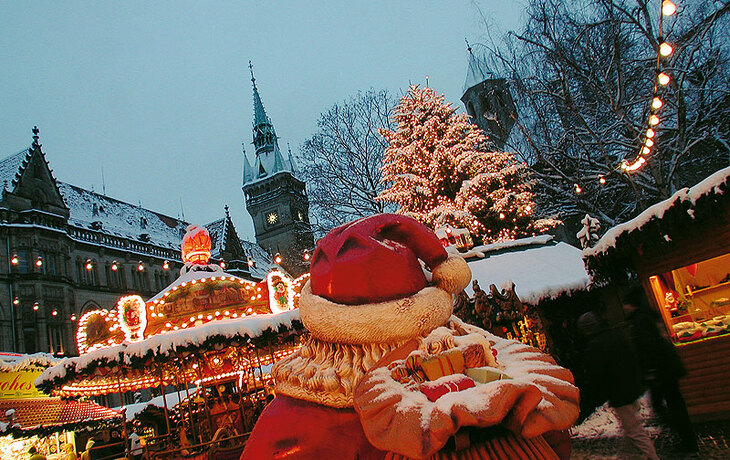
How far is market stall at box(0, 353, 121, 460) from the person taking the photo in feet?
42.6

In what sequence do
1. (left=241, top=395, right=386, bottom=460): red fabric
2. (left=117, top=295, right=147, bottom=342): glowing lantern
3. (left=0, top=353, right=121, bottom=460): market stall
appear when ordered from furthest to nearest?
(left=0, top=353, right=121, bottom=460): market stall → (left=117, top=295, right=147, bottom=342): glowing lantern → (left=241, top=395, right=386, bottom=460): red fabric

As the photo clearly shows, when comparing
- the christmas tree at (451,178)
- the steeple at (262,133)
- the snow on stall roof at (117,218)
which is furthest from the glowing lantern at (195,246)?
the steeple at (262,133)

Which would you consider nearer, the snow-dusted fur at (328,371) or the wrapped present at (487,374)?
the wrapped present at (487,374)

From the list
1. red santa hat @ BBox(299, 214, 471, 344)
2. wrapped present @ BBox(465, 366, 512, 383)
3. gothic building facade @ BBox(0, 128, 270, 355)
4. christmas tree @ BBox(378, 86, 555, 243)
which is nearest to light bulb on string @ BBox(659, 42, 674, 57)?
christmas tree @ BBox(378, 86, 555, 243)

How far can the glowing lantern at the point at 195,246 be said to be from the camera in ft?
34.9

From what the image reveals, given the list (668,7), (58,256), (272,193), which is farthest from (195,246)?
(272,193)

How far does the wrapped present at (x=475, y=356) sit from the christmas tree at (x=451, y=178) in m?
13.9

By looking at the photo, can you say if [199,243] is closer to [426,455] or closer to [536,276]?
[536,276]

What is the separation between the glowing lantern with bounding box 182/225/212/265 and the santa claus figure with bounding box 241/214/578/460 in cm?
957

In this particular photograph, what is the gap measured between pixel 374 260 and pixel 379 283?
0.28 ft

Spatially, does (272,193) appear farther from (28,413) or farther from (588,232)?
(588,232)

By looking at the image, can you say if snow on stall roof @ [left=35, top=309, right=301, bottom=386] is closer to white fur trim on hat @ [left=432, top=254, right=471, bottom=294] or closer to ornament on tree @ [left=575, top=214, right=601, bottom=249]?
white fur trim on hat @ [left=432, top=254, right=471, bottom=294]

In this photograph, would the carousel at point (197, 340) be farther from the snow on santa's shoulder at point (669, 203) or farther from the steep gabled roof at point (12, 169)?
the steep gabled roof at point (12, 169)

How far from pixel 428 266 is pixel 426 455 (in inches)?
37.6
